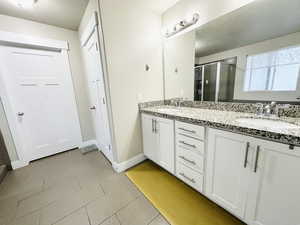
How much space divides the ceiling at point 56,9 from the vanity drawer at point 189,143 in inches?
75.3

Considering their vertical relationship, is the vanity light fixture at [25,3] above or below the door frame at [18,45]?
above

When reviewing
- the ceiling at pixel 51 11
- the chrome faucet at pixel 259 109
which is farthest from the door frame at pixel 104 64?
the chrome faucet at pixel 259 109

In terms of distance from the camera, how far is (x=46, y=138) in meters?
2.39

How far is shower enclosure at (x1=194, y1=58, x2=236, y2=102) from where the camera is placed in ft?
4.91

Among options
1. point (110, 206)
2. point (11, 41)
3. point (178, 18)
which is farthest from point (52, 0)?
point (110, 206)

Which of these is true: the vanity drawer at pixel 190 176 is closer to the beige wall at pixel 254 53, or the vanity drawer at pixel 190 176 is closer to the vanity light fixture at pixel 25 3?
the beige wall at pixel 254 53

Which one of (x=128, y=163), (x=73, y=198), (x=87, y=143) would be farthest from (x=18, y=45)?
(x=128, y=163)

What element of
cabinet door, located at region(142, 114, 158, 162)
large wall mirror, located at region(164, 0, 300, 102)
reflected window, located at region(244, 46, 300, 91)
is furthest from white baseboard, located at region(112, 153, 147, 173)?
reflected window, located at region(244, 46, 300, 91)

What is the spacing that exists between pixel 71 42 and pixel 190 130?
9.06 ft

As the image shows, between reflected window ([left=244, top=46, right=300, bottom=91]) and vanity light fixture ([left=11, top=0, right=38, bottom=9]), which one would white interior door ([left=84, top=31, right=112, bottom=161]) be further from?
reflected window ([left=244, top=46, right=300, bottom=91])

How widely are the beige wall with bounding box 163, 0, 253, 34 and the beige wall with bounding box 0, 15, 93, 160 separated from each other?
1.84 meters

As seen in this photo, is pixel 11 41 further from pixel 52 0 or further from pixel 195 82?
pixel 195 82

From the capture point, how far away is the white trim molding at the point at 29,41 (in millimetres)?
1855

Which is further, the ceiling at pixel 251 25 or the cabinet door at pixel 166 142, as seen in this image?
the cabinet door at pixel 166 142
